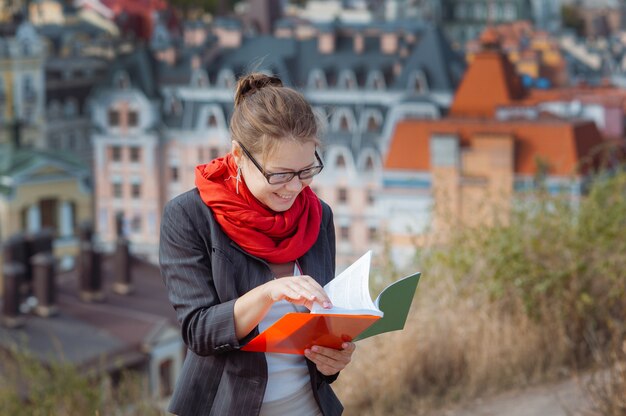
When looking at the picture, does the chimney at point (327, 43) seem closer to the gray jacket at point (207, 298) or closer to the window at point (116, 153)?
the window at point (116, 153)

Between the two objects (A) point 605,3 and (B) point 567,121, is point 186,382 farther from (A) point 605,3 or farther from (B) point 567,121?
(A) point 605,3

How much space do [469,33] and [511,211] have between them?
254 feet

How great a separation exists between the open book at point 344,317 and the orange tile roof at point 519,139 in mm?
20413

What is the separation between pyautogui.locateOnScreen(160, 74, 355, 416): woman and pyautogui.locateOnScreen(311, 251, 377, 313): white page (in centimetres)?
7

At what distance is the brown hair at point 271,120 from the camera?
8.93 ft

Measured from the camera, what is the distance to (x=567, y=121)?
25.9 meters

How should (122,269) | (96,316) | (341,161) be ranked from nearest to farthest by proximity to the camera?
(96,316)
(122,269)
(341,161)

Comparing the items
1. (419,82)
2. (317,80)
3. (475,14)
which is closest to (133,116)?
(317,80)

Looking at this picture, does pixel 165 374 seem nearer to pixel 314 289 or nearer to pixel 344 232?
pixel 314 289

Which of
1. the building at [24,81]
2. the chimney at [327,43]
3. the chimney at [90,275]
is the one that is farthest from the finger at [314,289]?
the building at [24,81]

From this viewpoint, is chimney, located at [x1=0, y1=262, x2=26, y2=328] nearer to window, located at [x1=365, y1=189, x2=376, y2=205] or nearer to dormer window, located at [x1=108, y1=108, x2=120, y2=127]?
window, located at [x1=365, y1=189, x2=376, y2=205]

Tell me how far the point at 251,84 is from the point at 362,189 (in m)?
35.6

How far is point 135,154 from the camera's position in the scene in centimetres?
4278

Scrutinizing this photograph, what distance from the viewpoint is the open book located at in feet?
8.64
